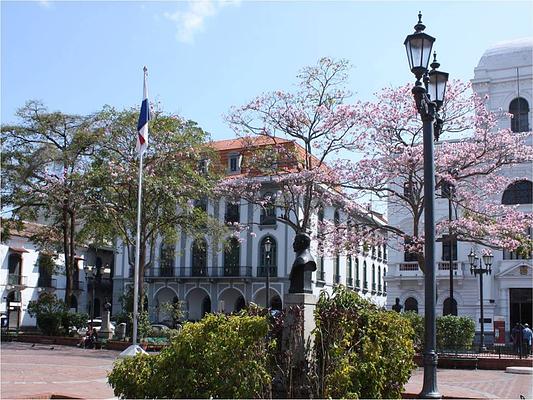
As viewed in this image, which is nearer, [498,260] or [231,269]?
[498,260]

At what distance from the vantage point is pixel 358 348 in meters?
8.80

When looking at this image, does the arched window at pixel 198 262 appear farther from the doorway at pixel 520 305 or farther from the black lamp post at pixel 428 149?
the black lamp post at pixel 428 149

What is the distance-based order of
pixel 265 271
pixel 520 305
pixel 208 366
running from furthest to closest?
pixel 265 271 → pixel 520 305 → pixel 208 366

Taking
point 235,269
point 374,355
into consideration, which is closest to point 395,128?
point 374,355

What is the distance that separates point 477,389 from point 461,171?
10.2 meters

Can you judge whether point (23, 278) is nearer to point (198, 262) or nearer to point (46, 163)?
point (198, 262)

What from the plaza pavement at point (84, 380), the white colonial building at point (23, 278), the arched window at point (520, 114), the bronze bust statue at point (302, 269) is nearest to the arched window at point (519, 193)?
the arched window at point (520, 114)

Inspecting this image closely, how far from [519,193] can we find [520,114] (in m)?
4.84

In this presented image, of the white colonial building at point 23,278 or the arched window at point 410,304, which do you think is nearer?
the arched window at point 410,304

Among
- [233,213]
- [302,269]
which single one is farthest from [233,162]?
[302,269]

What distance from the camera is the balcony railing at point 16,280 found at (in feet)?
156

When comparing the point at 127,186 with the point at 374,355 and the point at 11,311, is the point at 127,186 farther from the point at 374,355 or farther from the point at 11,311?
the point at 11,311

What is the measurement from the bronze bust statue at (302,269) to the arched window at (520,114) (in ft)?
103

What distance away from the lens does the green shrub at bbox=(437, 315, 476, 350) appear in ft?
71.3
